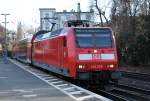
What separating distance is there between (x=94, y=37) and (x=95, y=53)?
36.1 inches

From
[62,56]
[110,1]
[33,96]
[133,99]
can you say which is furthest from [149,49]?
[33,96]

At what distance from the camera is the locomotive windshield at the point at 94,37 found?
2262cm

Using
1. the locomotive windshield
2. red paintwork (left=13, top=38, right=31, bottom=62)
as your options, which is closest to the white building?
red paintwork (left=13, top=38, right=31, bottom=62)

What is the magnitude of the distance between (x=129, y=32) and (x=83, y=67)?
1261 inches

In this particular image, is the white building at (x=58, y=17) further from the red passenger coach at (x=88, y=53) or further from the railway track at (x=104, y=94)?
the railway track at (x=104, y=94)

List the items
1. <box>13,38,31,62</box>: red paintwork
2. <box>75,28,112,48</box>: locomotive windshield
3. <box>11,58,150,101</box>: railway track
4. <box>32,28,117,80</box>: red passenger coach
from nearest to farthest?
<box>11,58,150,101</box>: railway track
<box>32,28,117,80</box>: red passenger coach
<box>75,28,112,48</box>: locomotive windshield
<box>13,38,31,62</box>: red paintwork

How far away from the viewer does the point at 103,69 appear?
22109 mm

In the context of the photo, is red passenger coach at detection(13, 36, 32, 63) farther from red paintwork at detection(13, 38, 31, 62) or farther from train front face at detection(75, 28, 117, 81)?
train front face at detection(75, 28, 117, 81)

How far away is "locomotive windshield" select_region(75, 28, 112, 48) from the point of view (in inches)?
891

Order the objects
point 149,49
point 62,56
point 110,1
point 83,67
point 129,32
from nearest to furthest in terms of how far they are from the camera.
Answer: point 83,67
point 62,56
point 149,49
point 129,32
point 110,1

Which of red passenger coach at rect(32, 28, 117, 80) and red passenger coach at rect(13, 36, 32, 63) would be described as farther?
red passenger coach at rect(13, 36, 32, 63)

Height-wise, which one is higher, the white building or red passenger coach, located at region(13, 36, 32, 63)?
the white building

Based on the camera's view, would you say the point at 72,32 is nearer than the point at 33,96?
No

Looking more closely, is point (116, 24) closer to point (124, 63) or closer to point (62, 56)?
point (124, 63)
